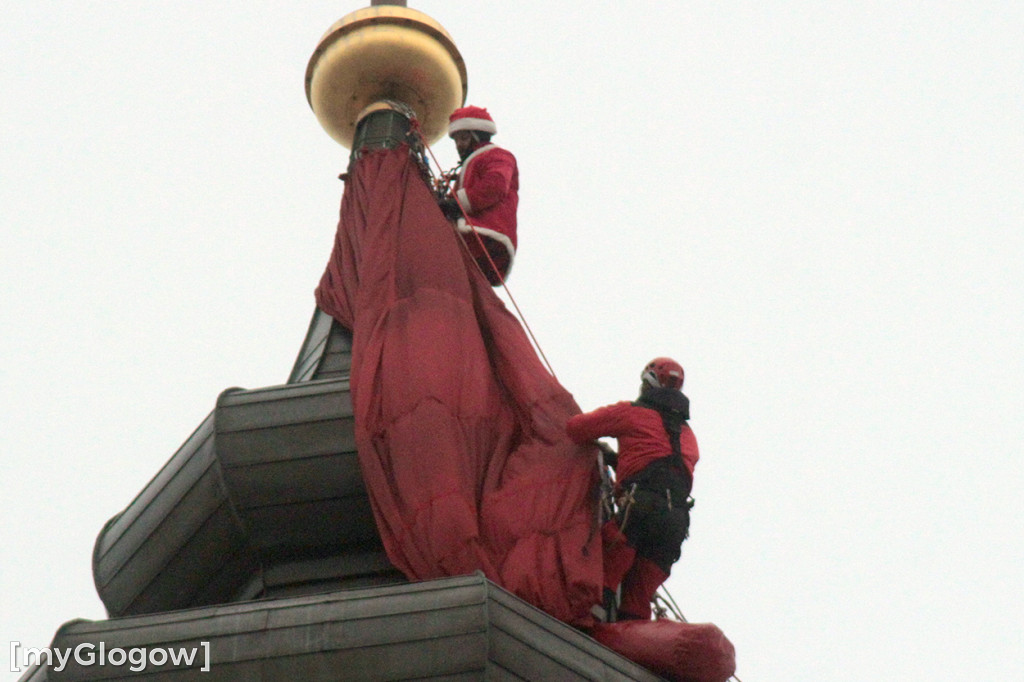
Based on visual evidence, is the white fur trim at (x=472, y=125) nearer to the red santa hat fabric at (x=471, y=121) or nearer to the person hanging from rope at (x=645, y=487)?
the red santa hat fabric at (x=471, y=121)

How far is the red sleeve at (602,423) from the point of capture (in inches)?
621

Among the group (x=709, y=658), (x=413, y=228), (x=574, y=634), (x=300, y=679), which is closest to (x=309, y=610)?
(x=300, y=679)

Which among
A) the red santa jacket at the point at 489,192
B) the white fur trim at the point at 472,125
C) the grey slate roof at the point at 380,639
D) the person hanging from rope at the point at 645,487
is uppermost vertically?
the white fur trim at the point at 472,125

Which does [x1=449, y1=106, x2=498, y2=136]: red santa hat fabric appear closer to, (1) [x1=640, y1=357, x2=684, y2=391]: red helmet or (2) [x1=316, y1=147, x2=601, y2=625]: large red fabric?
(2) [x1=316, y1=147, x2=601, y2=625]: large red fabric

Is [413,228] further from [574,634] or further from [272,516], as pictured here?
[574,634]

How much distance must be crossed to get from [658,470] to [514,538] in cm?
118

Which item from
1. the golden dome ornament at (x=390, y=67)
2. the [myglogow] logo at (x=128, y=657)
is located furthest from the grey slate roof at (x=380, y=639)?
the golden dome ornament at (x=390, y=67)

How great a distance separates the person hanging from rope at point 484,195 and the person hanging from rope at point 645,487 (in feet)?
9.21

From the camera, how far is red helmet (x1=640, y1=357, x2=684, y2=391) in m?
16.1

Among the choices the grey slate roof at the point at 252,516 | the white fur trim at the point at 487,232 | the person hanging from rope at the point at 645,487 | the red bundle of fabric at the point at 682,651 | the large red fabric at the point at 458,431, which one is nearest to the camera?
the red bundle of fabric at the point at 682,651

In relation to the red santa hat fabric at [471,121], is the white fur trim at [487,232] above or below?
below

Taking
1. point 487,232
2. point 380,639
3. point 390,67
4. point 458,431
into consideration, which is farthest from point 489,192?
point 380,639

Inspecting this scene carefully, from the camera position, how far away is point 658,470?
1555cm

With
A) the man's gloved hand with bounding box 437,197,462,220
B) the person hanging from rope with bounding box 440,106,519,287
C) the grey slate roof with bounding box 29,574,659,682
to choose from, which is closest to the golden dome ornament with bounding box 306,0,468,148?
the person hanging from rope with bounding box 440,106,519,287
